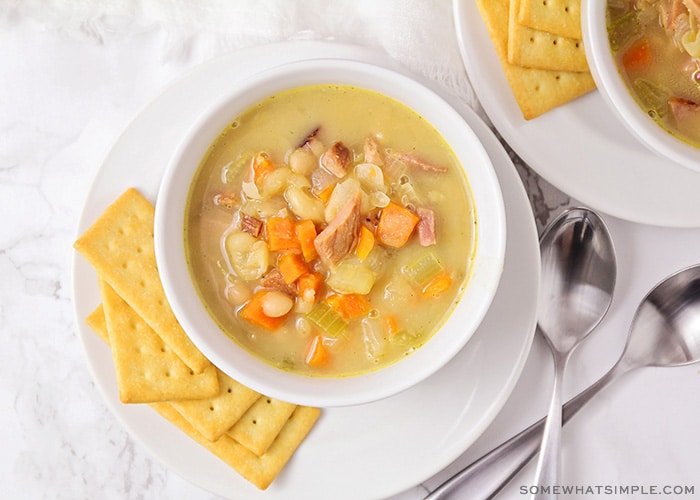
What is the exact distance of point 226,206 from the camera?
2732 millimetres

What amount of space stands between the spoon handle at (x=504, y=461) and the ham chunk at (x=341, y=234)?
1.12m

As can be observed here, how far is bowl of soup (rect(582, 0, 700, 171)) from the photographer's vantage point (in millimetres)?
2689

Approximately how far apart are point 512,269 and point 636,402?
92 cm

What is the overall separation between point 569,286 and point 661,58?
0.97 m

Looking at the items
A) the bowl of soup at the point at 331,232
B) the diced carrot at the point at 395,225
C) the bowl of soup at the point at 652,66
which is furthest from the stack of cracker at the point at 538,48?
the diced carrot at the point at 395,225

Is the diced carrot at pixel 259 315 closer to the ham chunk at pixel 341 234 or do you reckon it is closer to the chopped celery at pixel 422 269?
the ham chunk at pixel 341 234

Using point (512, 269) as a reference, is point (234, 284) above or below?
below

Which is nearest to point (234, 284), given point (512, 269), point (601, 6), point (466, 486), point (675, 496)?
point (512, 269)

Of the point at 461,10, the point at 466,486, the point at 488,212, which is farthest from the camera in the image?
the point at 466,486

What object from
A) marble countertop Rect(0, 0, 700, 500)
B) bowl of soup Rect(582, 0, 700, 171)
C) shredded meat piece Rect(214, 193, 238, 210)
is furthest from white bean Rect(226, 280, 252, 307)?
bowl of soup Rect(582, 0, 700, 171)

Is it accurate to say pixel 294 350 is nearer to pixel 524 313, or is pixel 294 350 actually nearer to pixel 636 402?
pixel 524 313

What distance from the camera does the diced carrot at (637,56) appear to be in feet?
9.28

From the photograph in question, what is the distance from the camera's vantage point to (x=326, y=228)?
2.65m

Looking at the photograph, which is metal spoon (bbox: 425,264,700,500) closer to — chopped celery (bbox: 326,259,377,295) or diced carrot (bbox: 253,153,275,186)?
chopped celery (bbox: 326,259,377,295)
